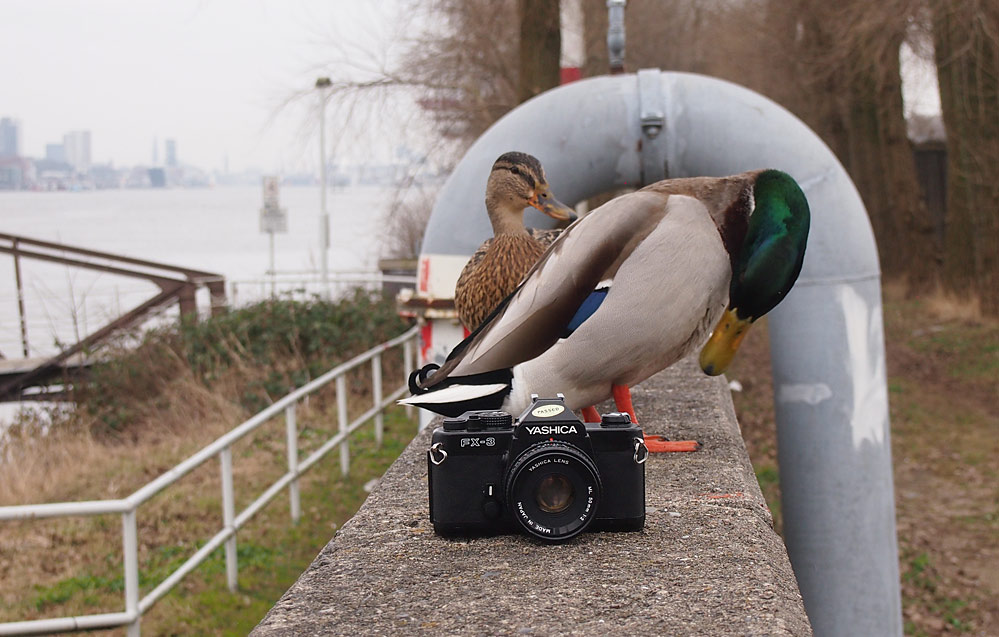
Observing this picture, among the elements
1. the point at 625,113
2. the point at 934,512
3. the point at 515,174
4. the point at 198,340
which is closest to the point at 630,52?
the point at 198,340

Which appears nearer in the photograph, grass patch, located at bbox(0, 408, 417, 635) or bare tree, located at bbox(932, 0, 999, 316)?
grass patch, located at bbox(0, 408, 417, 635)

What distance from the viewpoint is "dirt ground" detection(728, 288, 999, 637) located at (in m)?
5.79

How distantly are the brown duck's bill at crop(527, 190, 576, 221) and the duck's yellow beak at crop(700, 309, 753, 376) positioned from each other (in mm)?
592

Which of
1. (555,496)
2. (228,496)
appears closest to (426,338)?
(228,496)

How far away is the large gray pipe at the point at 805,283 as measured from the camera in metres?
4.21

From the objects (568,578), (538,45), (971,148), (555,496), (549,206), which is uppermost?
→ (538,45)

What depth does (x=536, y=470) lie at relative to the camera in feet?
7.41

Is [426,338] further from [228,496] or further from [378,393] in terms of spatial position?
[378,393]

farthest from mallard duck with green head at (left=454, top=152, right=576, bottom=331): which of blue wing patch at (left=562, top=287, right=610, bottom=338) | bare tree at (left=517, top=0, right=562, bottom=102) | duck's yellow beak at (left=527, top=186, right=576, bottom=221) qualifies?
bare tree at (left=517, top=0, right=562, bottom=102)

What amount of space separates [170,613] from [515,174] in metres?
3.47

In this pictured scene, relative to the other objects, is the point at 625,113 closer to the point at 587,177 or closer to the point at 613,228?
the point at 587,177

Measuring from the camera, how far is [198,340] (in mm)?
12336

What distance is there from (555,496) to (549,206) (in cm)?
116

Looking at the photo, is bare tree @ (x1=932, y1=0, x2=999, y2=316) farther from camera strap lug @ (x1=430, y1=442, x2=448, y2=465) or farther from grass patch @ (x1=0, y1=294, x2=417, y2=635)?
camera strap lug @ (x1=430, y1=442, x2=448, y2=465)
